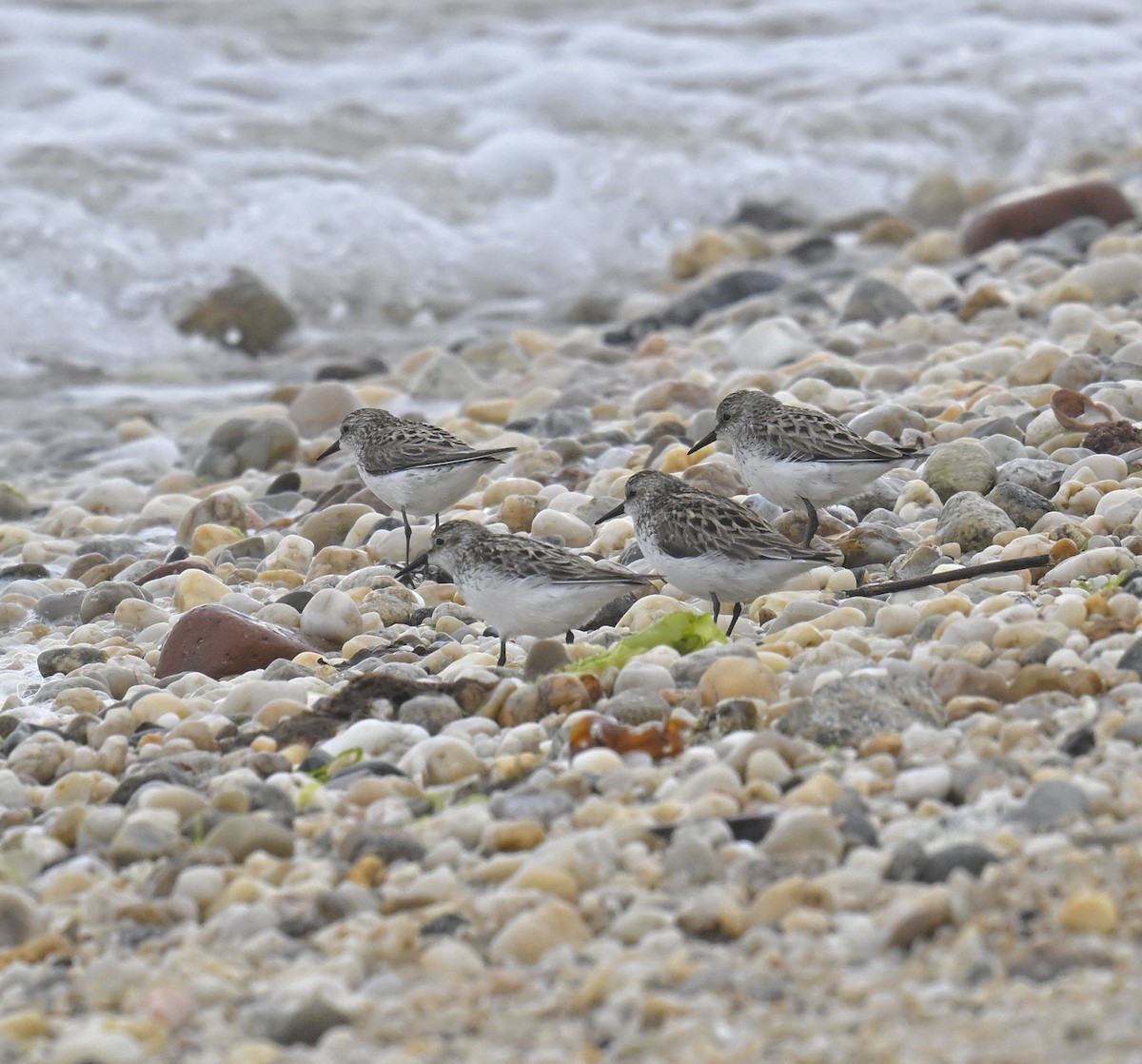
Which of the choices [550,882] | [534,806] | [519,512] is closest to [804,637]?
[534,806]

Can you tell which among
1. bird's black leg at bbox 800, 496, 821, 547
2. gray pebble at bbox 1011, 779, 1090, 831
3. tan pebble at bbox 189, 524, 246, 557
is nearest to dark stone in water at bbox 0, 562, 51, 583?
tan pebble at bbox 189, 524, 246, 557

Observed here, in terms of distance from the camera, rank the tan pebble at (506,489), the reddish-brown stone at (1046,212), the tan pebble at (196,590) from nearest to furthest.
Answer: the tan pebble at (196,590)
the tan pebble at (506,489)
the reddish-brown stone at (1046,212)

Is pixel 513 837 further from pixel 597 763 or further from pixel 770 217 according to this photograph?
pixel 770 217

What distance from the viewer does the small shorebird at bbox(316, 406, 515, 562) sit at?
686cm

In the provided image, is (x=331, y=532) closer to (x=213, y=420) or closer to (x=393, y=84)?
(x=213, y=420)

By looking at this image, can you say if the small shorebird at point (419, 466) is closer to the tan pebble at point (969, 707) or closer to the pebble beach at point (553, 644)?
the pebble beach at point (553, 644)

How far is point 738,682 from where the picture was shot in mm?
4660

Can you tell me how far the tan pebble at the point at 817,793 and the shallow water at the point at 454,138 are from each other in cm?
989

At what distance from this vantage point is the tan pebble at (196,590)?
6762 mm

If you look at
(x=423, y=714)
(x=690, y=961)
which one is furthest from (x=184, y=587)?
(x=690, y=961)

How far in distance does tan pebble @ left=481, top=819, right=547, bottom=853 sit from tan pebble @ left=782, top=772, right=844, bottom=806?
0.60 metres

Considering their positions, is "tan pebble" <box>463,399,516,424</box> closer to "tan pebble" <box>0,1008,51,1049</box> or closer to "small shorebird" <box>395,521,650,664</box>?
"small shorebird" <box>395,521,650,664</box>

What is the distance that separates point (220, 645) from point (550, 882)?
2.51 meters

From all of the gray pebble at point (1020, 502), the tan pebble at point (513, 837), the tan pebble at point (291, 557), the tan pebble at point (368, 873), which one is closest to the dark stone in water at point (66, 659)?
the tan pebble at point (291, 557)
